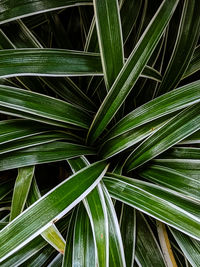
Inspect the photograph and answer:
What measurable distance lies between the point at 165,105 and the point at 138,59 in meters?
0.11

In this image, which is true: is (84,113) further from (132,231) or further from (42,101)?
(132,231)

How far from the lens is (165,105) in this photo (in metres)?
0.67

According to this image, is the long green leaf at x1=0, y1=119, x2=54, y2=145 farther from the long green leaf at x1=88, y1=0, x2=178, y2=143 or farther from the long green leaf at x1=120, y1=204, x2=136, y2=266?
the long green leaf at x1=120, y1=204, x2=136, y2=266

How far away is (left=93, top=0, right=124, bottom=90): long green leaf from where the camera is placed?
0.66m

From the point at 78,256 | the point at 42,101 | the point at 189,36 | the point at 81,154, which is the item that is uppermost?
the point at 189,36

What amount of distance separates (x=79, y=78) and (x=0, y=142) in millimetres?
319

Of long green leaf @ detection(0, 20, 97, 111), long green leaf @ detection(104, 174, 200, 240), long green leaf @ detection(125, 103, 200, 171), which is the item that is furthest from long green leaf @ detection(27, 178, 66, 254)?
long green leaf @ detection(0, 20, 97, 111)

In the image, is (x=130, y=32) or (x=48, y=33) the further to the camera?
(x=48, y=33)

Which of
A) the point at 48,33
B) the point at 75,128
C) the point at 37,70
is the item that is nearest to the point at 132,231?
the point at 75,128

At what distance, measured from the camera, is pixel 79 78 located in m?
0.90

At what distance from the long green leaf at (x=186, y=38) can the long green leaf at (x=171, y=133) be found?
143 millimetres

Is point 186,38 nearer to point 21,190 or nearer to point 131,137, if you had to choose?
point 131,137

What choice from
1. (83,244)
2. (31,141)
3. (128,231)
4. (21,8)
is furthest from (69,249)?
(21,8)

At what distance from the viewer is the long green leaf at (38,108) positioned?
66cm
